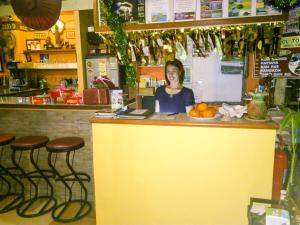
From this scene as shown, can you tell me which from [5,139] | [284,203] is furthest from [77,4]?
[284,203]

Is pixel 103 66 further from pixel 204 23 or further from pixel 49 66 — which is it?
pixel 204 23

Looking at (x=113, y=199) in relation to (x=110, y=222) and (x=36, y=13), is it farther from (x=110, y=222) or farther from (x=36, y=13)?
(x=36, y=13)

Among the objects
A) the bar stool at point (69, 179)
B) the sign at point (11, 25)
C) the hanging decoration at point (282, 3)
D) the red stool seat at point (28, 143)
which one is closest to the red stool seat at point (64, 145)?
the bar stool at point (69, 179)

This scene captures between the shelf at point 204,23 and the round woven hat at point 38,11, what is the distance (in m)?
0.44

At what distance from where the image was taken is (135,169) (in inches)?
92.6

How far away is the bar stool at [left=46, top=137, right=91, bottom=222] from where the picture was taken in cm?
259

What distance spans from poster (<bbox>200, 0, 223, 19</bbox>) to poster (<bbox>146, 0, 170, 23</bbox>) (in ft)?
1.10

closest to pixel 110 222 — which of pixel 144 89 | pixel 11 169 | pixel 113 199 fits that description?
pixel 113 199

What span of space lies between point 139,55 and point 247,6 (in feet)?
4.57

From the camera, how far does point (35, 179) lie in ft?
10.9

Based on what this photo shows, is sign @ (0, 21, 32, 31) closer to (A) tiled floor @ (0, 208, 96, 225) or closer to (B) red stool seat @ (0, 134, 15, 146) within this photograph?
(B) red stool seat @ (0, 134, 15, 146)

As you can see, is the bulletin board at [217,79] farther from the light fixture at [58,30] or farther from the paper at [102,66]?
the light fixture at [58,30]

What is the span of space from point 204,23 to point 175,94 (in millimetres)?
956

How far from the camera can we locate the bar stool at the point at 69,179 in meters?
2.59
